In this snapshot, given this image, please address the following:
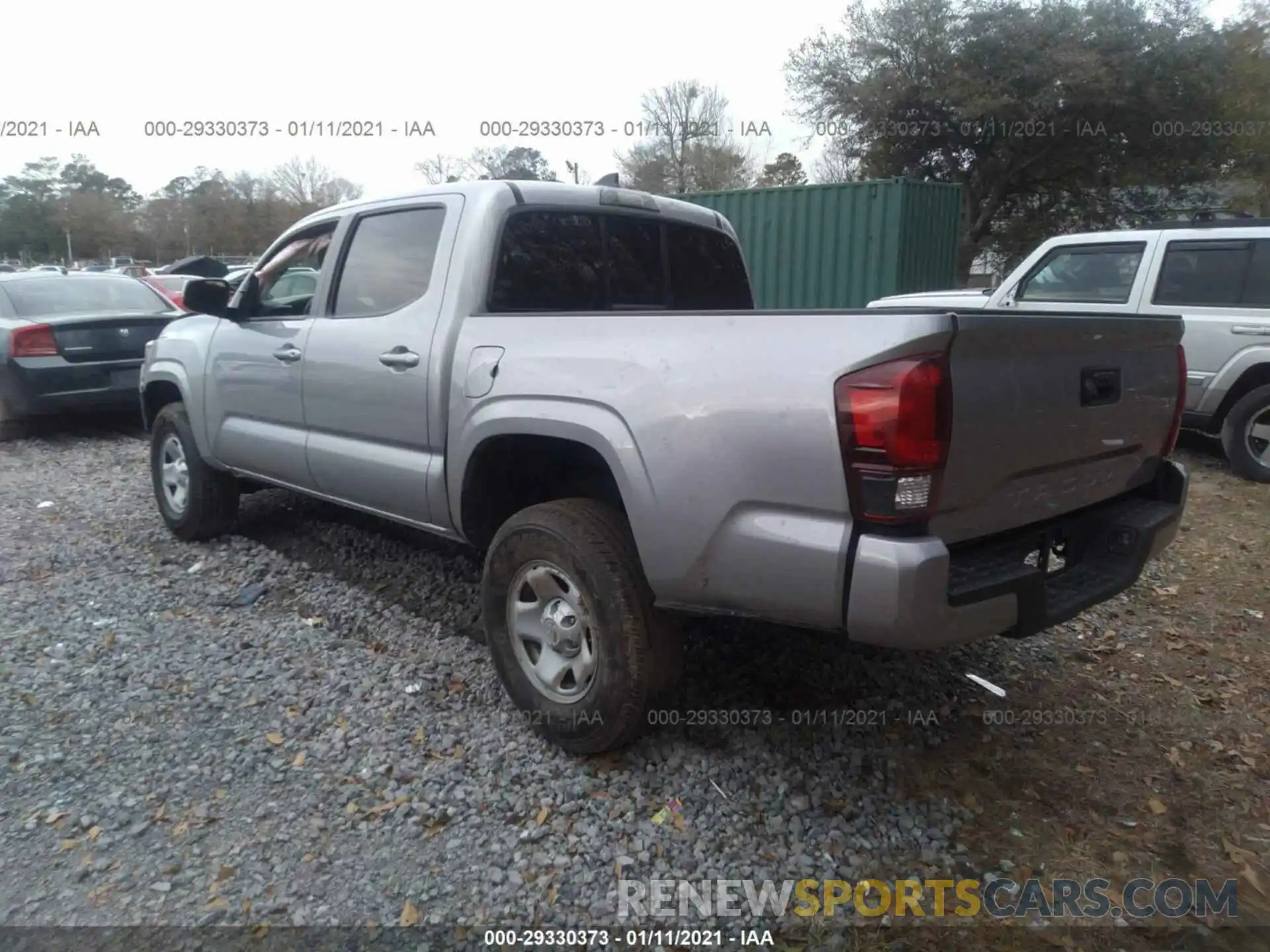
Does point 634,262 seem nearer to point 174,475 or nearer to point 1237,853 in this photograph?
point 1237,853

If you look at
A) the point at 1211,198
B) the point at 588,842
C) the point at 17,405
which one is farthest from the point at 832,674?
the point at 1211,198

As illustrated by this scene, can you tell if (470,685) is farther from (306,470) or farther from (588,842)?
(306,470)

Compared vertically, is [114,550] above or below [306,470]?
below

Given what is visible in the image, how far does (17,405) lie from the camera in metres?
8.02

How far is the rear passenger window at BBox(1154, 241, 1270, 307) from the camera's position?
664cm

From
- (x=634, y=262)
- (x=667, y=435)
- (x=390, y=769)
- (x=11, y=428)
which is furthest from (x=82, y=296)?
(x=667, y=435)

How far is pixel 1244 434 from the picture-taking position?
666cm

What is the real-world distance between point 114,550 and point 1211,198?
24.8m

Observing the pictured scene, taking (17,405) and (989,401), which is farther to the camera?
(17,405)

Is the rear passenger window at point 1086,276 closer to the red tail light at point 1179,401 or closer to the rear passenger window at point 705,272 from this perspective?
the rear passenger window at point 705,272

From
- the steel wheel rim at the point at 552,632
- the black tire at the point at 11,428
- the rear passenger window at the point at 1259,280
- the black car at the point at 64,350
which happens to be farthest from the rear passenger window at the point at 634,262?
the black tire at the point at 11,428

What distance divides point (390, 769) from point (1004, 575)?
202cm

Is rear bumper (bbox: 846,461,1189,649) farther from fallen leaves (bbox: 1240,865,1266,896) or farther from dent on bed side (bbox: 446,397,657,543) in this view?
fallen leaves (bbox: 1240,865,1266,896)

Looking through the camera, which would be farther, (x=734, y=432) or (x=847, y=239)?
(x=847, y=239)
